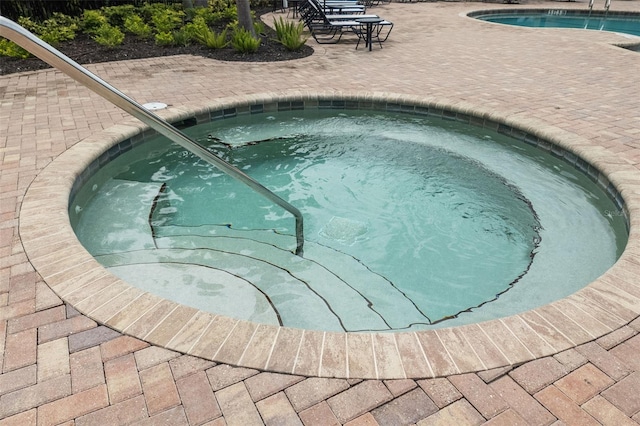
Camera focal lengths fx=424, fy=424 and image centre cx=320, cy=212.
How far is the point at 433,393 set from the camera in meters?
1.98

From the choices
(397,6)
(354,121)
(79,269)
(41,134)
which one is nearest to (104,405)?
(79,269)

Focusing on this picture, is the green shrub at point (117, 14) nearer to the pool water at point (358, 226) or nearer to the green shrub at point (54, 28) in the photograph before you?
the green shrub at point (54, 28)

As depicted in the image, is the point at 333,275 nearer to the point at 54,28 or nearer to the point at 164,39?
A: the point at 164,39

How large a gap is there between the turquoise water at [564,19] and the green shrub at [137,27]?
477 inches

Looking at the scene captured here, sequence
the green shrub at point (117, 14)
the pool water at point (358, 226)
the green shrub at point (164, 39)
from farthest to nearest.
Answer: the green shrub at point (117, 14) < the green shrub at point (164, 39) < the pool water at point (358, 226)

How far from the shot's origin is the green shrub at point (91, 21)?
33.6 feet

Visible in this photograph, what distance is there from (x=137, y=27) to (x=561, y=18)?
1594cm

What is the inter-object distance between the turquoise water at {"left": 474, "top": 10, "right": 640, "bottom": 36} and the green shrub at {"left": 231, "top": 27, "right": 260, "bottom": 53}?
35.9 ft

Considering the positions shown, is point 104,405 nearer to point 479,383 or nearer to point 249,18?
point 479,383

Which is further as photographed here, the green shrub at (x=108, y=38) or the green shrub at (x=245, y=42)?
the green shrub at (x=108, y=38)

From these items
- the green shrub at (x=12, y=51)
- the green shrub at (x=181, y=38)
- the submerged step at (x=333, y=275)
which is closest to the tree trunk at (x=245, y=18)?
the green shrub at (x=181, y=38)

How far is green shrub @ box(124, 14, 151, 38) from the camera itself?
33.6 feet

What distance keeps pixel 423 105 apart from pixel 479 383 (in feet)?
16.0

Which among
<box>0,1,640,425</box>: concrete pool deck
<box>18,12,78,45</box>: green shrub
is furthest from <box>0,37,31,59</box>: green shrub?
<box>0,1,640,425</box>: concrete pool deck
